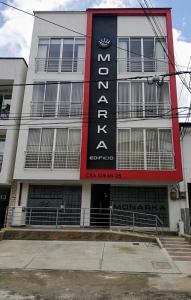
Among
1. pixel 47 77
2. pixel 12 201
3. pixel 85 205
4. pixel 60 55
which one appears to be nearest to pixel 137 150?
pixel 85 205

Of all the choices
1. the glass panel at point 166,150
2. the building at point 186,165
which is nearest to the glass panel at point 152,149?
the glass panel at point 166,150

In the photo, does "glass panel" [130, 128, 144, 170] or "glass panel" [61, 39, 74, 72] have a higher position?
"glass panel" [61, 39, 74, 72]

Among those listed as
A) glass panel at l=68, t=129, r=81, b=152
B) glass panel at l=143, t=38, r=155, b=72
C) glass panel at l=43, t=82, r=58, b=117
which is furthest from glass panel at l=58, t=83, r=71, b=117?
glass panel at l=143, t=38, r=155, b=72

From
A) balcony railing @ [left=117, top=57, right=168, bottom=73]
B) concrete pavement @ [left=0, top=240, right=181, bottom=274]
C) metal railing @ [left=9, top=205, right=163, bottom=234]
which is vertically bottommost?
concrete pavement @ [left=0, top=240, right=181, bottom=274]

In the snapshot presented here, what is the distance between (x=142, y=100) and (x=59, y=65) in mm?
5470

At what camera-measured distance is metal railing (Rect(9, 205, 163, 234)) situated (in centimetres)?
1592

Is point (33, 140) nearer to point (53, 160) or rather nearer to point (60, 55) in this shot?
point (53, 160)

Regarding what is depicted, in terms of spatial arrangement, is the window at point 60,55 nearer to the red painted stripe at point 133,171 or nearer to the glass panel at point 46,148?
the red painted stripe at point 133,171

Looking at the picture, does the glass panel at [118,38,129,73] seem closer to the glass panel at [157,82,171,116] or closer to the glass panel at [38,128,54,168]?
the glass panel at [157,82,171,116]

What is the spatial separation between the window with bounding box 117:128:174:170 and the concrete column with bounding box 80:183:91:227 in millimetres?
2200

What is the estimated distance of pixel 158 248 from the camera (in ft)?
39.5

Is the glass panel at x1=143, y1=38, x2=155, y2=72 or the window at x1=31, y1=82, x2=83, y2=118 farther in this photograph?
the glass panel at x1=143, y1=38, x2=155, y2=72

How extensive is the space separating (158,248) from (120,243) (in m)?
1.71

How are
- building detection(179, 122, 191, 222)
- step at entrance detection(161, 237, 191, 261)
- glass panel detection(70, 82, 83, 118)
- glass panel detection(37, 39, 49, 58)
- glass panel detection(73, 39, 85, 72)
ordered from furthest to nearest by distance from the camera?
glass panel detection(37, 39, 49, 58), glass panel detection(73, 39, 85, 72), glass panel detection(70, 82, 83, 118), building detection(179, 122, 191, 222), step at entrance detection(161, 237, 191, 261)
